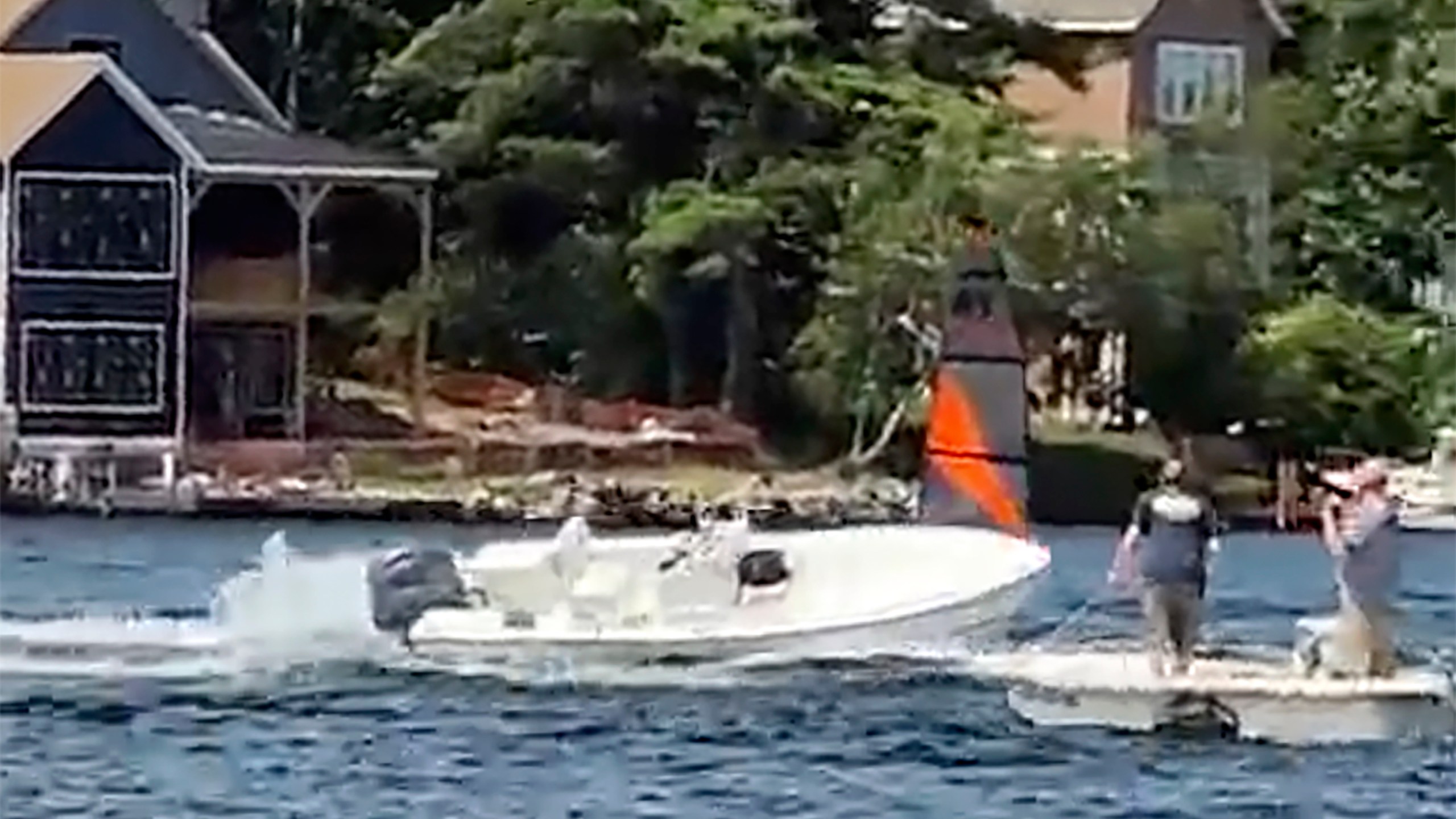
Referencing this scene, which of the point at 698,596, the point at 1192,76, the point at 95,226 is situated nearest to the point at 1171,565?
the point at 698,596

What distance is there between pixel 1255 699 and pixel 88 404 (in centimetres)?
3284

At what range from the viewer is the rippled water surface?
20297mm

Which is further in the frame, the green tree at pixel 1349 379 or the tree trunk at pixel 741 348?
the tree trunk at pixel 741 348

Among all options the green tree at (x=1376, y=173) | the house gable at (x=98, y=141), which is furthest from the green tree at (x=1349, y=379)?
the house gable at (x=98, y=141)

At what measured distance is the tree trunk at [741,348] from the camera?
5438 cm

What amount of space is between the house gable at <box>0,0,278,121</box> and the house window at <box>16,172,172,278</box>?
5140mm

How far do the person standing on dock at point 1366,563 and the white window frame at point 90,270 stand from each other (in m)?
32.6

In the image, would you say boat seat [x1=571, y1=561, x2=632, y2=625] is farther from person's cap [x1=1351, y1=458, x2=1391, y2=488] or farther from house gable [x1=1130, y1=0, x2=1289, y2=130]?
house gable [x1=1130, y1=0, x2=1289, y2=130]

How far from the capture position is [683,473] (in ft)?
174

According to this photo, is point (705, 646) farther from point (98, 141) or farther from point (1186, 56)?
point (1186, 56)

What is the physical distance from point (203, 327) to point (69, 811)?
117 feet

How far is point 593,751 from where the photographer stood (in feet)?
75.7

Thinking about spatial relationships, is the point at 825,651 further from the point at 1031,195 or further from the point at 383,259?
the point at 383,259

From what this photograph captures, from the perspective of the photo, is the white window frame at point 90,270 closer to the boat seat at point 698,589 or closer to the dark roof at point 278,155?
the dark roof at point 278,155
